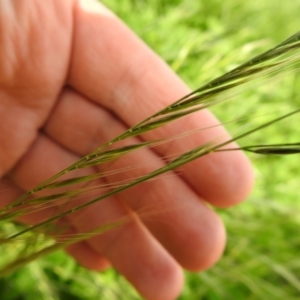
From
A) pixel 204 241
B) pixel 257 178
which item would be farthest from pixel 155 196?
pixel 257 178

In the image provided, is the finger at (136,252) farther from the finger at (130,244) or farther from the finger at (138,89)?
the finger at (138,89)

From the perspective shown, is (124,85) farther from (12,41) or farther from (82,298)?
(82,298)

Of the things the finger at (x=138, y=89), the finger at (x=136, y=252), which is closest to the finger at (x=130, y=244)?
the finger at (x=136, y=252)

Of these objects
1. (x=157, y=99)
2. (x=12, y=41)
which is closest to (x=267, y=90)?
(x=157, y=99)

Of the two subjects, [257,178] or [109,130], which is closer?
[109,130]

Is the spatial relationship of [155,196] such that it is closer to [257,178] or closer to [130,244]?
[130,244]

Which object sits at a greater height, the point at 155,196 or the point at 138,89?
the point at 138,89
